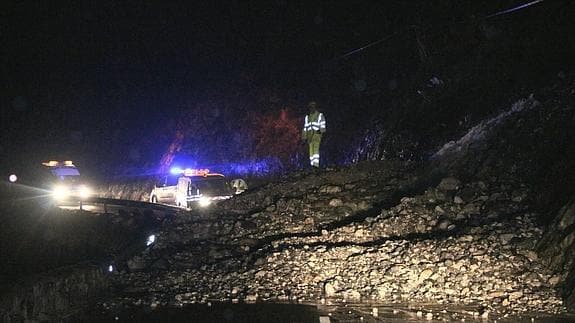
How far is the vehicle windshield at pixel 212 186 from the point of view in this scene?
16.1 meters

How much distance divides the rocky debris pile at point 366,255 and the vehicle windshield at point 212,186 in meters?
4.47

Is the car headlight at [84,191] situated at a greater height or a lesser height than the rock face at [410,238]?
greater

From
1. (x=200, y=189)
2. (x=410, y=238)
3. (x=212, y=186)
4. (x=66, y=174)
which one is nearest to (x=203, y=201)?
(x=200, y=189)

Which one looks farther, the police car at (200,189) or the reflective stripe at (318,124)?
the police car at (200,189)

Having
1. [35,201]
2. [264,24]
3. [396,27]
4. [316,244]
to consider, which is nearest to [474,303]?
[316,244]

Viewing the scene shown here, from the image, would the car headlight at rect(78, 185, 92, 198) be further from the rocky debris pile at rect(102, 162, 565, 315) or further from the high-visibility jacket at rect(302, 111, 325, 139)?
the rocky debris pile at rect(102, 162, 565, 315)

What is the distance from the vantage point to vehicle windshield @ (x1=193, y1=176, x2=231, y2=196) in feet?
52.8

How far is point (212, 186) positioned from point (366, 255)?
9119 millimetres

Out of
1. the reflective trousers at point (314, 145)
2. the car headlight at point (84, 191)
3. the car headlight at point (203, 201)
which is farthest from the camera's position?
the car headlight at point (84, 191)

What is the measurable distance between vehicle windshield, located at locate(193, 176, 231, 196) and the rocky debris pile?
447 centimetres

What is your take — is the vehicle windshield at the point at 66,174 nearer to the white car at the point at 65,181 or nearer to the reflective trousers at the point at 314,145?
the white car at the point at 65,181

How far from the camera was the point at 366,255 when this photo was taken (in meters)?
7.86

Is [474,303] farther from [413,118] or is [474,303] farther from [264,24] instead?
[264,24]

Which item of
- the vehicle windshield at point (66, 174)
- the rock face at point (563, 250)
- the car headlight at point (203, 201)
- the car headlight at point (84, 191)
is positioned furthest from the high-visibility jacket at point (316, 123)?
the vehicle windshield at point (66, 174)
